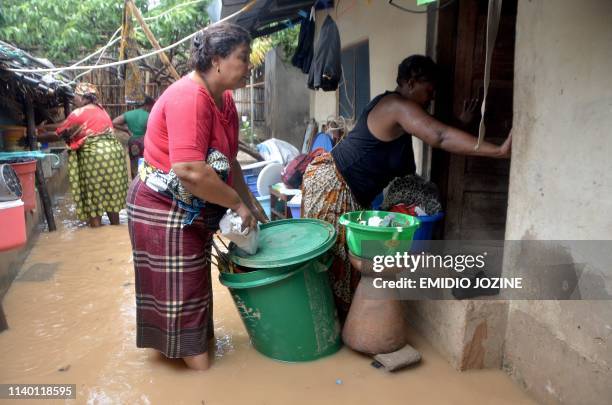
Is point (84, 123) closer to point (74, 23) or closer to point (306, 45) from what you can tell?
point (306, 45)

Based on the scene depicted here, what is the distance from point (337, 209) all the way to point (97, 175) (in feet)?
13.4

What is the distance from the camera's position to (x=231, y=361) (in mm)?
2654

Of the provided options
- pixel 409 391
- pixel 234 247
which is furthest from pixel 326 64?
pixel 409 391

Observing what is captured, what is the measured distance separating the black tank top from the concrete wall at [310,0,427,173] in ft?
2.96

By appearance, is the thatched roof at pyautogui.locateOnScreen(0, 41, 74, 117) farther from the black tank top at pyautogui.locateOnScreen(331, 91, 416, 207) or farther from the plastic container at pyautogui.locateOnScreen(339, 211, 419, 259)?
the plastic container at pyautogui.locateOnScreen(339, 211, 419, 259)

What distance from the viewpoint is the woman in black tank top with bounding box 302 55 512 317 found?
8.59 feet

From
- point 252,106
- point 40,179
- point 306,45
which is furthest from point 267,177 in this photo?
point 252,106

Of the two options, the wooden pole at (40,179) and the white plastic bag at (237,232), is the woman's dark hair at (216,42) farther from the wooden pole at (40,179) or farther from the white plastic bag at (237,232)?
the wooden pole at (40,179)

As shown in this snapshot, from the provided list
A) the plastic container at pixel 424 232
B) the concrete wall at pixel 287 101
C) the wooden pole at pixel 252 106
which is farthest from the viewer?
the wooden pole at pixel 252 106

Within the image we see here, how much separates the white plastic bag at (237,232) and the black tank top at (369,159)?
85 centimetres

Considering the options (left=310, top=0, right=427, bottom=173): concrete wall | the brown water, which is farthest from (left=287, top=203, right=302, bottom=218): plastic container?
(left=310, top=0, right=427, bottom=173): concrete wall

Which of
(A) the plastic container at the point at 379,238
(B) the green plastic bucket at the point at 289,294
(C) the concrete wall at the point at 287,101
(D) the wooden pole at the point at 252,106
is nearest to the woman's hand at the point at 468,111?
(A) the plastic container at the point at 379,238

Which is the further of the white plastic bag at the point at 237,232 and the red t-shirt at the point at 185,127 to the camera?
the white plastic bag at the point at 237,232

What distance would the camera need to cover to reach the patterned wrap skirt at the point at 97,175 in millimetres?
5707
